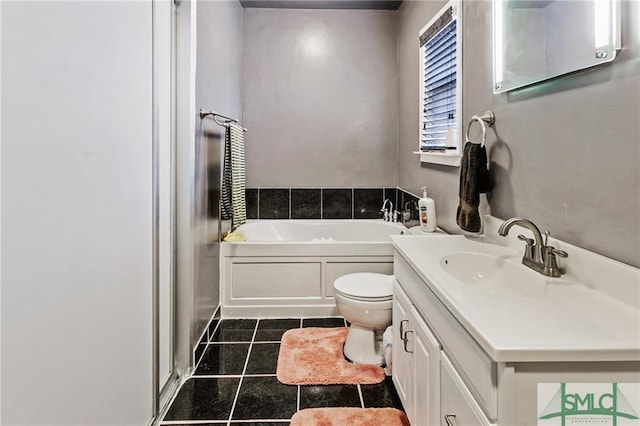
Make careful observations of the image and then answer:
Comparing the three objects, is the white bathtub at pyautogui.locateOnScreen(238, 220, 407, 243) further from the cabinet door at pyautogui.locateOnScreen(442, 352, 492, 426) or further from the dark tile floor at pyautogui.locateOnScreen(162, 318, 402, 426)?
the cabinet door at pyautogui.locateOnScreen(442, 352, 492, 426)

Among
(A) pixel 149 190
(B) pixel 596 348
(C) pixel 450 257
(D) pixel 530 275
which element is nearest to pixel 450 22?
(C) pixel 450 257

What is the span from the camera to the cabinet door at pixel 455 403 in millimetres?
1003

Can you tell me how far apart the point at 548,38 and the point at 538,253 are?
77 centimetres

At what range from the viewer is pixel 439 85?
2.80 meters

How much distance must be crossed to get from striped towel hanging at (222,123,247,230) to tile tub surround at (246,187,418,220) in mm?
712

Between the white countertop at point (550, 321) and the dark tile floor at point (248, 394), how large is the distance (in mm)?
1041

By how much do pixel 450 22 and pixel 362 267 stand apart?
5.99ft

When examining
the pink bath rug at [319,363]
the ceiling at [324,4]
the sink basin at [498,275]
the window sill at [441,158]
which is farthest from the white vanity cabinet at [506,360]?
the ceiling at [324,4]

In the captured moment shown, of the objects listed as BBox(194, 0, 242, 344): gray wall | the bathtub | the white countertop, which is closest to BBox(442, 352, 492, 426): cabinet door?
the white countertop

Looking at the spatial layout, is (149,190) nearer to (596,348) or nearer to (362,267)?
(596,348)

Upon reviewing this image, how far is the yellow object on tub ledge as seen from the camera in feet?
10.7

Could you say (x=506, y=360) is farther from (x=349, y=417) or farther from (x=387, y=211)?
(x=387, y=211)

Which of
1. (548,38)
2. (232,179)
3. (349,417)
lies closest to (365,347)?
(349,417)

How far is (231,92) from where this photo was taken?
3557 millimetres
